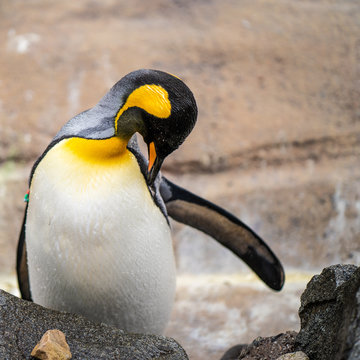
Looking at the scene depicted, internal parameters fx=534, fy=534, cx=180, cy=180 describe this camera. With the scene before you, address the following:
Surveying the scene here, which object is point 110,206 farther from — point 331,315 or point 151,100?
point 331,315

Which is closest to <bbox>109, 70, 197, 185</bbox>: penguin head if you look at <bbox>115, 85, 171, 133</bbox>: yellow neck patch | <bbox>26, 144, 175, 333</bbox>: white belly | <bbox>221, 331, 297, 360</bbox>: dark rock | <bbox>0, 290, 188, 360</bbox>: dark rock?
<bbox>115, 85, 171, 133</bbox>: yellow neck patch

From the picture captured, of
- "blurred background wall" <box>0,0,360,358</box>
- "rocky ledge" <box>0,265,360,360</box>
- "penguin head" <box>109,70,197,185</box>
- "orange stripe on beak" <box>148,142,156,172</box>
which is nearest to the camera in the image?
"rocky ledge" <box>0,265,360,360</box>

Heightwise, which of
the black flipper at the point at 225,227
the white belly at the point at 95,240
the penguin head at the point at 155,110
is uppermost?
the black flipper at the point at 225,227

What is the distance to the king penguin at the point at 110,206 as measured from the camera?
160 centimetres

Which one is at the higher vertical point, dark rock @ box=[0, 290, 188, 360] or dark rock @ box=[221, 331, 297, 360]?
dark rock @ box=[221, 331, 297, 360]

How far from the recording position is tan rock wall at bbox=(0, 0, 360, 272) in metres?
3.27

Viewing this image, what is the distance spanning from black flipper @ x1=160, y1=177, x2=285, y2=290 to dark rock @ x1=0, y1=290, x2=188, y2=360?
832 mm

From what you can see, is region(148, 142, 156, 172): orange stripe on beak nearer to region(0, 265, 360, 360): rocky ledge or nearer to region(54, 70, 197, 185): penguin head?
region(54, 70, 197, 185): penguin head

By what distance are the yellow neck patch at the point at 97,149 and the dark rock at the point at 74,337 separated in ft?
1.58

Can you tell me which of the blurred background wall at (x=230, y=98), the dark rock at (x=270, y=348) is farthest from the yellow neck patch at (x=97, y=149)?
the blurred background wall at (x=230, y=98)

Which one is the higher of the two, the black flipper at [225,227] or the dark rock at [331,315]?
the black flipper at [225,227]

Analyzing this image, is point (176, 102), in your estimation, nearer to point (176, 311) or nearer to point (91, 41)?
point (176, 311)

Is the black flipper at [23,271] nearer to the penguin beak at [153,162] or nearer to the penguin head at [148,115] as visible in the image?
the penguin head at [148,115]

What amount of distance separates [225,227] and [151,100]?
2.99ft
